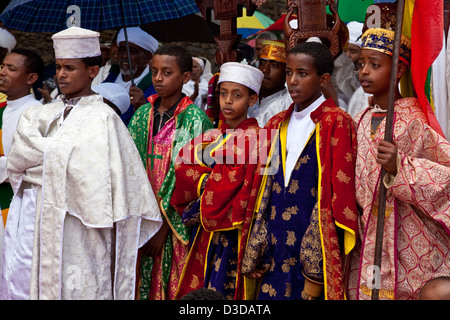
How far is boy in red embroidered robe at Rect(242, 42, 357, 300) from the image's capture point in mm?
3662

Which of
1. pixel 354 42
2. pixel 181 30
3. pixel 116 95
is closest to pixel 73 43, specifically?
pixel 116 95

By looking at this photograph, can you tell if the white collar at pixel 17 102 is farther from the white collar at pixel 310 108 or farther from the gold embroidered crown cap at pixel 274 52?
the white collar at pixel 310 108

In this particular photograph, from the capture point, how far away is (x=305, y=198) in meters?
3.82

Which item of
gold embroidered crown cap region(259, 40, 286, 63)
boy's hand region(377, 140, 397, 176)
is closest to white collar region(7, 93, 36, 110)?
gold embroidered crown cap region(259, 40, 286, 63)

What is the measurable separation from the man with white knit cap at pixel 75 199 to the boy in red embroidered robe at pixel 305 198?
2.77 feet

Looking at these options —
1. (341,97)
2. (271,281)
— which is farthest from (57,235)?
(341,97)

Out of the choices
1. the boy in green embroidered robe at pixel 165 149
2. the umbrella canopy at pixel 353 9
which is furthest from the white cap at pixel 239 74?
the umbrella canopy at pixel 353 9

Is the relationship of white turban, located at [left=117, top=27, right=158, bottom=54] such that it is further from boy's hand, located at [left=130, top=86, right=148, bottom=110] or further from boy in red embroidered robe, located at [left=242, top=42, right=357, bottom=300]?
boy in red embroidered robe, located at [left=242, top=42, right=357, bottom=300]

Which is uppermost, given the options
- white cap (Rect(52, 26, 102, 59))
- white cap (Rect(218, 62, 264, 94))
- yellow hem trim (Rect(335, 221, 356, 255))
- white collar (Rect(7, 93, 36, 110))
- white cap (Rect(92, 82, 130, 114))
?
white cap (Rect(52, 26, 102, 59))

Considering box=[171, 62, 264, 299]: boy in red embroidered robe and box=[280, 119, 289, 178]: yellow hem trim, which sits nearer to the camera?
box=[280, 119, 289, 178]: yellow hem trim

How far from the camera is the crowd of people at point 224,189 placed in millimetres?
3574

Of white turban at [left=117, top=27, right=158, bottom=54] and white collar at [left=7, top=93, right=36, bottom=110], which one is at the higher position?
white turban at [left=117, top=27, right=158, bottom=54]

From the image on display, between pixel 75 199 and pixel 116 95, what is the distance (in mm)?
1806

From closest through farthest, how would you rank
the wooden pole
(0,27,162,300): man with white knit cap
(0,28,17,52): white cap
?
the wooden pole, (0,27,162,300): man with white knit cap, (0,28,17,52): white cap
